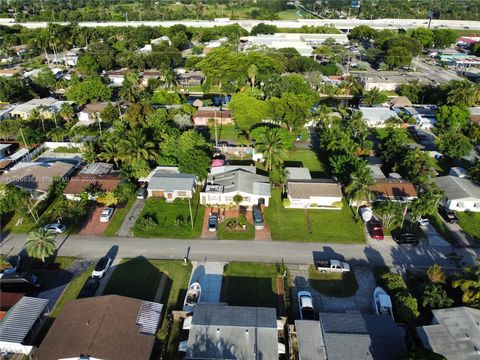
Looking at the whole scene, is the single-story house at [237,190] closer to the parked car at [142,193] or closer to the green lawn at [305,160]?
the parked car at [142,193]

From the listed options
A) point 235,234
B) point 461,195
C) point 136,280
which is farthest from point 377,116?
point 136,280

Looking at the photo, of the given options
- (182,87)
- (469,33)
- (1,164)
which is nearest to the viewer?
(1,164)

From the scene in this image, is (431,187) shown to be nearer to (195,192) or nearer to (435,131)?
(435,131)

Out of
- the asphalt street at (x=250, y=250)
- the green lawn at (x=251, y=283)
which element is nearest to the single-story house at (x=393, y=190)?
the asphalt street at (x=250, y=250)

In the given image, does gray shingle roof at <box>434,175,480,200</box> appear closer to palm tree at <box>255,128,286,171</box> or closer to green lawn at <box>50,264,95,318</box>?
palm tree at <box>255,128,286,171</box>

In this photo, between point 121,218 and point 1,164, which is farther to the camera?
point 1,164

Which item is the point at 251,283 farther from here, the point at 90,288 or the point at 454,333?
the point at 454,333

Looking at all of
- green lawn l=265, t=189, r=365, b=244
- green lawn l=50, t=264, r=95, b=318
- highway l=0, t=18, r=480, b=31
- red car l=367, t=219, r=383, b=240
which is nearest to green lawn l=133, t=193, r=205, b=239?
green lawn l=50, t=264, r=95, b=318

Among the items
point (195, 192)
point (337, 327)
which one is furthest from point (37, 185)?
point (337, 327)
